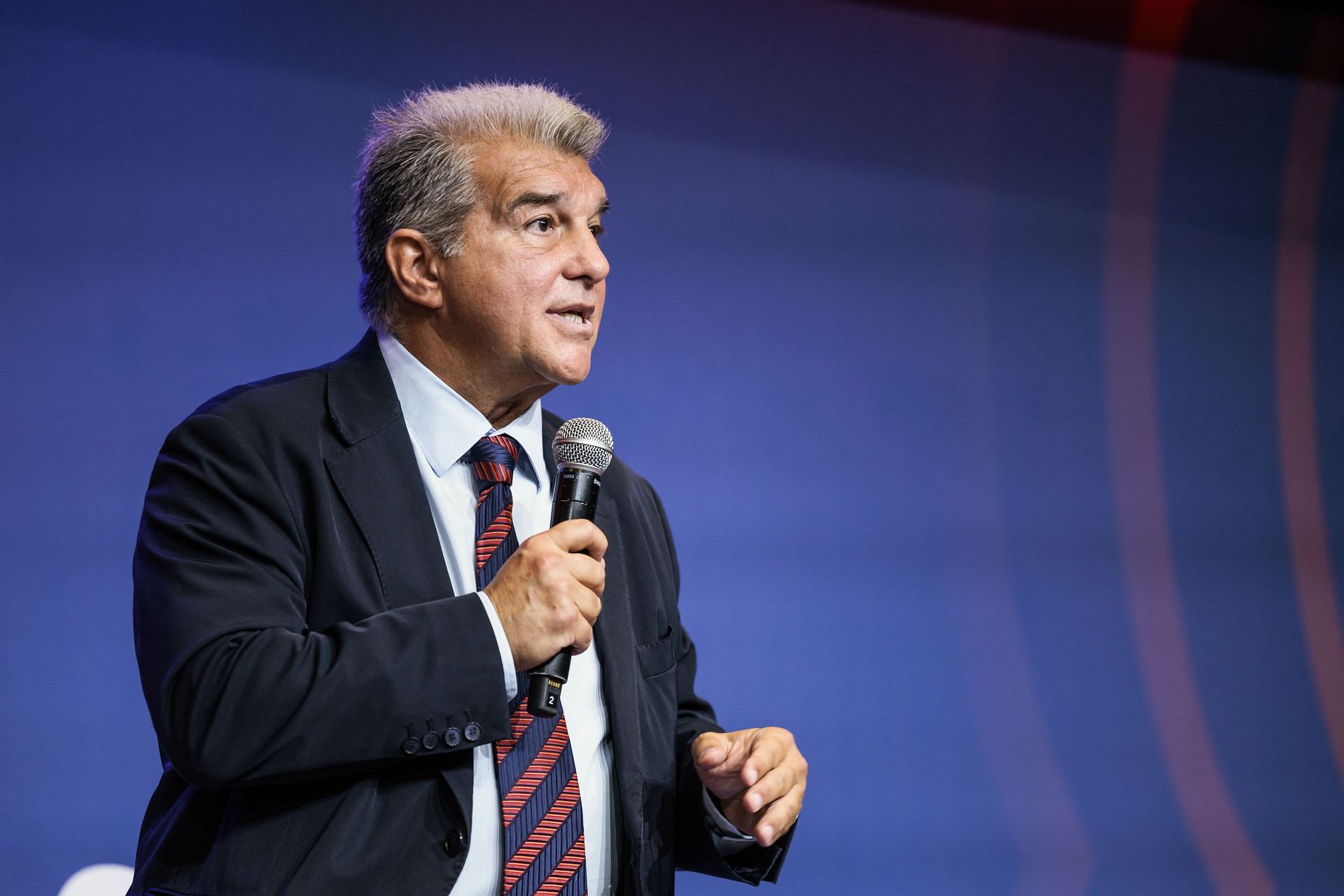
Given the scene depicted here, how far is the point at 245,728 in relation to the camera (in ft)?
4.18

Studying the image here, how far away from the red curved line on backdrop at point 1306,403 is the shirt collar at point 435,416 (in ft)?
7.81

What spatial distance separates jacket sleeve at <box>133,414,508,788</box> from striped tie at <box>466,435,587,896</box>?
13cm

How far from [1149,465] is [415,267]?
2119mm

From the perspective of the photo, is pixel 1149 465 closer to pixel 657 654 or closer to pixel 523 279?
pixel 657 654

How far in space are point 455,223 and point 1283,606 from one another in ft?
8.23

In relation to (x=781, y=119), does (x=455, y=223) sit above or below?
below

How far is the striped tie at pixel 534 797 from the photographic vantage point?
144cm

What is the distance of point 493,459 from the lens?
1653 millimetres

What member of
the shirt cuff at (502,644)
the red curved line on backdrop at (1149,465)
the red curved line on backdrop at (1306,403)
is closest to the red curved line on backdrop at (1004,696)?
the red curved line on backdrop at (1149,465)

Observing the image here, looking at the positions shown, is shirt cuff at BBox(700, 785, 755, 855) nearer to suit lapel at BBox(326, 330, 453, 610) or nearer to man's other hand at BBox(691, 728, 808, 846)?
man's other hand at BBox(691, 728, 808, 846)

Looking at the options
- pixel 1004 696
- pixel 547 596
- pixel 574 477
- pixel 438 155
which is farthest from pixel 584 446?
pixel 1004 696

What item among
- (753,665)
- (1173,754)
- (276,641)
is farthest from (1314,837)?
(276,641)

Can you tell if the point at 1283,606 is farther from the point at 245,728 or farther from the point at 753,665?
the point at 245,728

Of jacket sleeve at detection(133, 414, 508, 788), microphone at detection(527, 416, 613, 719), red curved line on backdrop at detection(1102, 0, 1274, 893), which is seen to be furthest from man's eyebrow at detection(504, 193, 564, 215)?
red curved line on backdrop at detection(1102, 0, 1274, 893)
